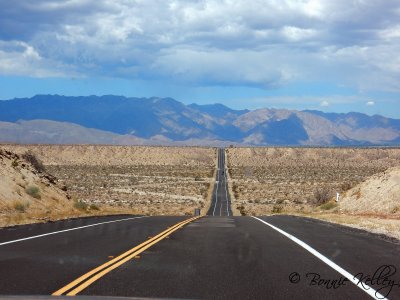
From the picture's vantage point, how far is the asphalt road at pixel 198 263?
8031mm

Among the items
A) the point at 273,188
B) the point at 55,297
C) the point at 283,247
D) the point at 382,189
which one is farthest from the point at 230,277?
the point at 273,188

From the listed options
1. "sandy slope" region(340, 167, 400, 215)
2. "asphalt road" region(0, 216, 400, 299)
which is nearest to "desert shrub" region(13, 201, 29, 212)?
"asphalt road" region(0, 216, 400, 299)

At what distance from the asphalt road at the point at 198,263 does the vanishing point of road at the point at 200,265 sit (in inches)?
0.6

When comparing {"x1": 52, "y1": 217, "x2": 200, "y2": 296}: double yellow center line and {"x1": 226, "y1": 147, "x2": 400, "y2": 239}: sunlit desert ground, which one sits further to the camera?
{"x1": 226, "y1": 147, "x2": 400, "y2": 239}: sunlit desert ground

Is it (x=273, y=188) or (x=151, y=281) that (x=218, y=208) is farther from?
(x=151, y=281)

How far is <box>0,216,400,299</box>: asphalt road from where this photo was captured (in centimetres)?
803

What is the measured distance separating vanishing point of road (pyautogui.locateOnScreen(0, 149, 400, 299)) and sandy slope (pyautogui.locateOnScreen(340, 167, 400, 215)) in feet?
55.3

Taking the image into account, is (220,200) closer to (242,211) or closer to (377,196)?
(242,211)

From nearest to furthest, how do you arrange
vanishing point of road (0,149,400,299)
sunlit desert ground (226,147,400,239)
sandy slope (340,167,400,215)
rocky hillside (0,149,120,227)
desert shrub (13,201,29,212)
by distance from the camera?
vanishing point of road (0,149,400,299)
rocky hillside (0,149,120,227)
sunlit desert ground (226,147,400,239)
desert shrub (13,201,29,212)
sandy slope (340,167,400,215)

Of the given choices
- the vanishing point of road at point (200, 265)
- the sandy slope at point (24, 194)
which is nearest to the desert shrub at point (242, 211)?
the sandy slope at point (24, 194)

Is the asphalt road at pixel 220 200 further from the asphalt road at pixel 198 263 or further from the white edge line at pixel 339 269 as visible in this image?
the white edge line at pixel 339 269

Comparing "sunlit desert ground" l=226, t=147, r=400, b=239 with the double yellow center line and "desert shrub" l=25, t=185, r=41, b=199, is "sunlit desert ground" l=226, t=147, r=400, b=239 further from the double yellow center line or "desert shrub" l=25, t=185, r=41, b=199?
"desert shrub" l=25, t=185, r=41, b=199

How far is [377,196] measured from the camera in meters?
34.8

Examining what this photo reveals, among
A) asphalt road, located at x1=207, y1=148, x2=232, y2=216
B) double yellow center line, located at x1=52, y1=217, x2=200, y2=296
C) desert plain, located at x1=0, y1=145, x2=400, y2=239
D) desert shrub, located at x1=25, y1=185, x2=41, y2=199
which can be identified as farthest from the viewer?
asphalt road, located at x1=207, y1=148, x2=232, y2=216
